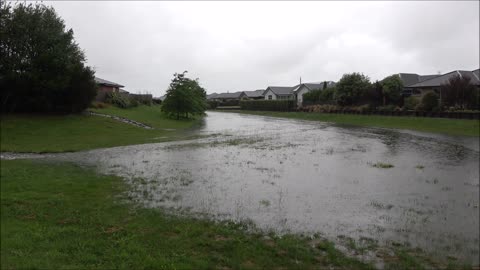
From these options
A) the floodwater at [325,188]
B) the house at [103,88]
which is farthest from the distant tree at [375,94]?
the house at [103,88]

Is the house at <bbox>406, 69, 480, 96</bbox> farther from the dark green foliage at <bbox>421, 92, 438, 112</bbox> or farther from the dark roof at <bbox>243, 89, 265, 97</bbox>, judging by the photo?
the dark roof at <bbox>243, 89, 265, 97</bbox>

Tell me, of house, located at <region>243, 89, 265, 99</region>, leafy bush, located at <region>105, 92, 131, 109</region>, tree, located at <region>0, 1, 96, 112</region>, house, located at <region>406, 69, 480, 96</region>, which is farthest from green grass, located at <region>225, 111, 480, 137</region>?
house, located at <region>243, 89, 265, 99</region>

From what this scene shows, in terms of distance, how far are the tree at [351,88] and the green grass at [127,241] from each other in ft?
154

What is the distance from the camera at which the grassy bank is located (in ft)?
69.1

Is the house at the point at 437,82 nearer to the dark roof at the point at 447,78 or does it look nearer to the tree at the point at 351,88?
the dark roof at the point at 447,78

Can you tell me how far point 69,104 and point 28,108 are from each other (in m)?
2.96

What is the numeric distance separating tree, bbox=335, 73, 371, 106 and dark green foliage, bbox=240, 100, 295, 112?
55.7 feet

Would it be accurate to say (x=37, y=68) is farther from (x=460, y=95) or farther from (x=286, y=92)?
(x=286, y=92)

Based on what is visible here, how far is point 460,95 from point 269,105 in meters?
45.1

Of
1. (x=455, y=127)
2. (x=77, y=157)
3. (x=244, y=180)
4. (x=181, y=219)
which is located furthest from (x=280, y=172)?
(x=455, y=127)

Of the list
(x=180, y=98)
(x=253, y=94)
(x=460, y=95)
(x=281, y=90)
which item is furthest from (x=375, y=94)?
(x=253, y=94)

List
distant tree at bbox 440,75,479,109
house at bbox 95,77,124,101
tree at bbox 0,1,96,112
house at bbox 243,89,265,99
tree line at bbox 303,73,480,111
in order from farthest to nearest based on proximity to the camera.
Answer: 1. house at bbox 243,89,265,99
2. house at bbox 95,77,124,101
3. tree line at bbox 303,73,480,111
4. distant tree at bbox 440,75,479,109
5. tree at bbox 0,1,96,112

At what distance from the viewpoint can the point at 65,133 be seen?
84.3ft

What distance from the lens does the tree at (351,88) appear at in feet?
170
